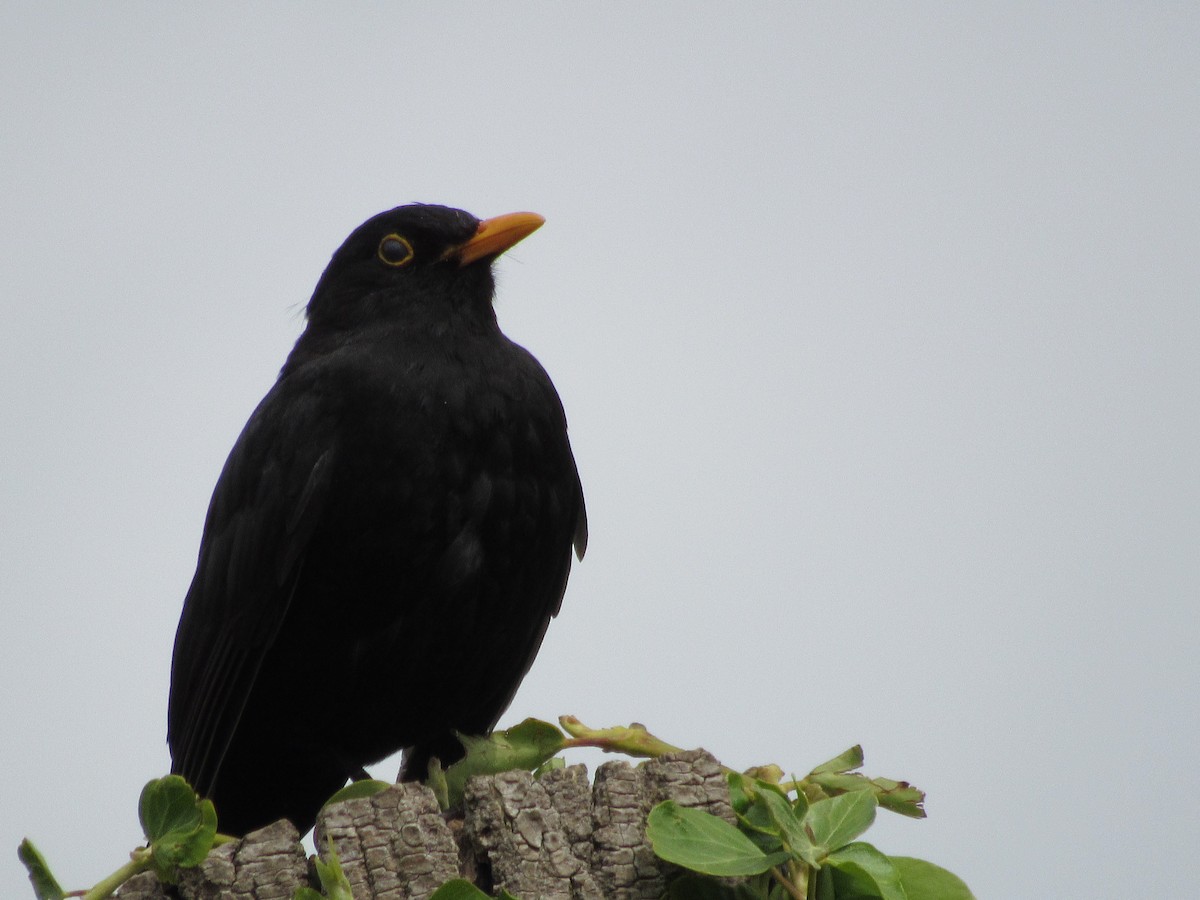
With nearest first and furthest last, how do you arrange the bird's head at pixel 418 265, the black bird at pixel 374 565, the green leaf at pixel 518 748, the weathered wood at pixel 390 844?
the weathered wood at pixel 390 844 < the green leaf at pixel 518 748 < the black bird at pixel 374 565 < the bird's head at pixel 418 265

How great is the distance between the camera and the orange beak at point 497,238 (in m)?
5.38

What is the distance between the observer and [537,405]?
4.96 m

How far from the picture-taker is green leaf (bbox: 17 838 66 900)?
285 centimetres

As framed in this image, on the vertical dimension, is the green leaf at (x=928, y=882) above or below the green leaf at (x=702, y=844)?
below

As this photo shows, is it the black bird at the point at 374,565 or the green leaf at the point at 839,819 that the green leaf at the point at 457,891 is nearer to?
the green leaf at the point at 839,819

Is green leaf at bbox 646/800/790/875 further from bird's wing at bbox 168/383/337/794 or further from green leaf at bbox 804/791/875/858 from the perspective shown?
bird's wing at bbox 168/383/337/794

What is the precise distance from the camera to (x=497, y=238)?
538cm

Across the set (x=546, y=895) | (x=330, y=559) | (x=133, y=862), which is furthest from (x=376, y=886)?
(x=330, y=559)

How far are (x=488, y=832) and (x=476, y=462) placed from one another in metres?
1.92

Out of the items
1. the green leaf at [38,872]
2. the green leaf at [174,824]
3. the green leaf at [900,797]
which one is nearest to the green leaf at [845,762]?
the green leaf at [900,797]

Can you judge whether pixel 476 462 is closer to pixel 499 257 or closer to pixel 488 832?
pixel 499 257

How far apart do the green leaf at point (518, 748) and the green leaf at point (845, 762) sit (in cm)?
63

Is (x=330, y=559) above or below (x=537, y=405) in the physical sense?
below

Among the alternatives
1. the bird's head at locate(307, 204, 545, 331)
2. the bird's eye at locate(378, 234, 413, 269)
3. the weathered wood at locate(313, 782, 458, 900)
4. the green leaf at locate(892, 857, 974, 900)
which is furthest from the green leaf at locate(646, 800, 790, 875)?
the bird's eye at locate(378, 234, 413, 269)
